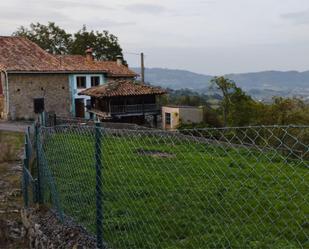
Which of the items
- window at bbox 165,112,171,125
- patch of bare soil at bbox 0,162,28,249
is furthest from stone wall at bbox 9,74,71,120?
patch of bare soil at bbox 0,162,28,249

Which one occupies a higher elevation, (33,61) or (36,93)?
(33,61)

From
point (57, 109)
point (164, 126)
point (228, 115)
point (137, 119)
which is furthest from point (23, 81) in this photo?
point (228, 115)

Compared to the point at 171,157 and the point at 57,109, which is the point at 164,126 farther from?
the point at 171,157

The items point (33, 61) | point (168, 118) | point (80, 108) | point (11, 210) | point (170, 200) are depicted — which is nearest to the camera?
point (170, 200)

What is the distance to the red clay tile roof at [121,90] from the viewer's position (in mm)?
32250

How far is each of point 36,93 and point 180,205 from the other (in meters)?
27.4

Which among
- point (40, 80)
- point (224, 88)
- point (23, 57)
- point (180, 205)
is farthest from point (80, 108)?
point (180, 205)

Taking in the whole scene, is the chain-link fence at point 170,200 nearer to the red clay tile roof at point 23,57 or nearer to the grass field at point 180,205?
the grass field at point 180,205

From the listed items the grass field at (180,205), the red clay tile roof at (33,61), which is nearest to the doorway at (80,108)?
the red clay tile roof at (33,61)

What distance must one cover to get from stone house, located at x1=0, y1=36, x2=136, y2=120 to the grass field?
23.9 meters

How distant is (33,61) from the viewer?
109 feet

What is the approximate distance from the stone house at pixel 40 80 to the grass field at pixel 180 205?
23929 millimetres

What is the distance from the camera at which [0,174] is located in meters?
11.0

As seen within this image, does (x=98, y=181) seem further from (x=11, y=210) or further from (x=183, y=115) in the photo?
(x=183, y=115)
